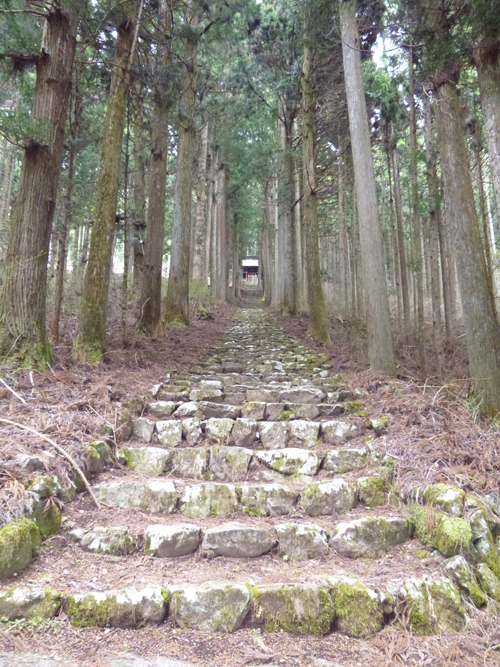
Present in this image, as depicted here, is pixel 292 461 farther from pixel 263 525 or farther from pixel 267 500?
pixel 263 525

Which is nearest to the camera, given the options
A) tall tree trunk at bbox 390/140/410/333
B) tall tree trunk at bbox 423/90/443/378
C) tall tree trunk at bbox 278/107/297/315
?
tall tree trunk at bbox 423/90/443/378

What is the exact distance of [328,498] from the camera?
3432mm

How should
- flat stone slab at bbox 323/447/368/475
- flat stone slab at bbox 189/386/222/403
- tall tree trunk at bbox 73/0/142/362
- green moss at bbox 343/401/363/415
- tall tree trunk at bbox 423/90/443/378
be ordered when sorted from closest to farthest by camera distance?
flat stone slab at bbox 323/447/368/475 < green moss at bbox 343/401/363/415 < flat stone slab at bbox 189/386/222/403 < tall tree trunk at bbox 73/0/142/362 < tall tree trunk at bbox 423/90/443/378

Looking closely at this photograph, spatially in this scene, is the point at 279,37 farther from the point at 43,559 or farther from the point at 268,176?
the point at 43,559

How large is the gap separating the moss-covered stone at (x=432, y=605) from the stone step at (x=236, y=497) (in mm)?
940

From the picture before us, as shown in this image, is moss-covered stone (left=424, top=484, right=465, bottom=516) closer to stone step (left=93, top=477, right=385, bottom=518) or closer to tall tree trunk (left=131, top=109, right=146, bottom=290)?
stone step (left=93, top=477, right=385, bottom=518)

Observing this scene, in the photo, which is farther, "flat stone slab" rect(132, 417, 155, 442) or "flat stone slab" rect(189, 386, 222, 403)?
"flat stone slab" rect(189, 386, 222, 403)

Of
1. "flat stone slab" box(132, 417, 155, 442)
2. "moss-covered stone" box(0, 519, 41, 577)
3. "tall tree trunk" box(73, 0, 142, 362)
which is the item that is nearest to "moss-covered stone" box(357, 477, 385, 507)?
"flat stone slab" box(132, 417, 155, 442)

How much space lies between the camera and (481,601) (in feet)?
7.94

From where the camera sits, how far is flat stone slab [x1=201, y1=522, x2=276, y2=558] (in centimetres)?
291

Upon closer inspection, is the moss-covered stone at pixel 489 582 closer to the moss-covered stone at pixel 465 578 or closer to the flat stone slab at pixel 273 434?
the moss-covered stone at pixel 465 578

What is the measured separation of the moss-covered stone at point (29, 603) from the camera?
2.19 meters

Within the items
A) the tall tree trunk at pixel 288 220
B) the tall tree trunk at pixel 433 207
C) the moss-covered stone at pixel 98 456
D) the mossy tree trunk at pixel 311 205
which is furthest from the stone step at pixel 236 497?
the tall tree trunk at pixel 288 220

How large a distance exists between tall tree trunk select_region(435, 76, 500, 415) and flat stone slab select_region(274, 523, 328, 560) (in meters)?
2.56
